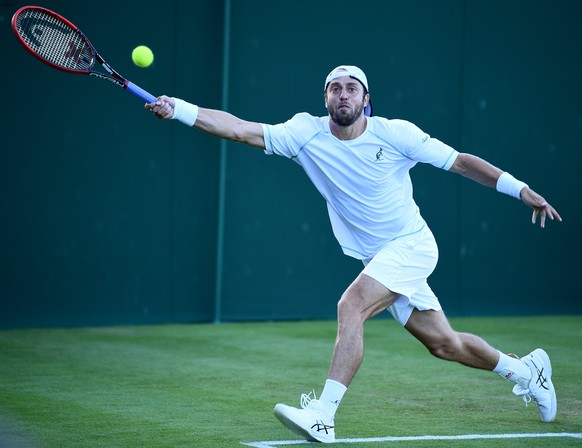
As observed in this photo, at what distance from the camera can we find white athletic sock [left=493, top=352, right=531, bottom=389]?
5.84 m

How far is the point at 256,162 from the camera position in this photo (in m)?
10.4

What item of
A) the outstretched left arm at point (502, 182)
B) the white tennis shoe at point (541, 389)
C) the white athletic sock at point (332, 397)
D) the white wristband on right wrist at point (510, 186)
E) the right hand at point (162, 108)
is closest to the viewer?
the white athletic sock at point (332, 397)

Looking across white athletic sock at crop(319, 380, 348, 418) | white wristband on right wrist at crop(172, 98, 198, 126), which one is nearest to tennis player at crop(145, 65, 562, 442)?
white wristband on right wrist at crop(172, 98, 198, 126)

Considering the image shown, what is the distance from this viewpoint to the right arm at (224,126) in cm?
539

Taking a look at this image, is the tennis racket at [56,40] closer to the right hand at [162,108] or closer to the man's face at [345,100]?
the right hand at [162,108]

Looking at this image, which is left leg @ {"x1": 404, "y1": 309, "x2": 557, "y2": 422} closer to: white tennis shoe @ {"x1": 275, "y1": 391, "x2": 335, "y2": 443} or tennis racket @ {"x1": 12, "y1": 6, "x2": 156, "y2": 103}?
white tennis shoe @ {"x1": 275, "y1": 391, "x2": 335, "y2": 443}

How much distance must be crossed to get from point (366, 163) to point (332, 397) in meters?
1.20

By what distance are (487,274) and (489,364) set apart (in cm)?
540

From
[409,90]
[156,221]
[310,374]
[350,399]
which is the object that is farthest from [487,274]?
[350,399]

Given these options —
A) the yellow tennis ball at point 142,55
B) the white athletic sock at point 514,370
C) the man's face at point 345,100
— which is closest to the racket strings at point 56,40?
the yellow tennis ball at point 142,55

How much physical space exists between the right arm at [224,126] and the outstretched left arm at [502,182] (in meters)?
1.00

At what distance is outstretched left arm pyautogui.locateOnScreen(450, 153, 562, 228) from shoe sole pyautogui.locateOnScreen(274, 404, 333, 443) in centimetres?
147

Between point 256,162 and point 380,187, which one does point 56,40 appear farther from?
point 256,162

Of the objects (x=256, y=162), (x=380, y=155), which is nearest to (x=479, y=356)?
(x=380, y=155)
